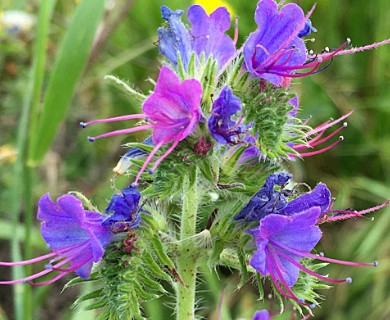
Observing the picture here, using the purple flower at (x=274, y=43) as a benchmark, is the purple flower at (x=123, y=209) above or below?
below

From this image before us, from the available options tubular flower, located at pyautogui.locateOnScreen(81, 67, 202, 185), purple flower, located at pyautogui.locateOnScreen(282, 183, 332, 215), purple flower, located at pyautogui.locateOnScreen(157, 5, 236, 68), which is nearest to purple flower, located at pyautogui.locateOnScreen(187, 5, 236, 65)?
purple flower, located at pyautogui.locateOnScreen(157, 5, 236, 68)

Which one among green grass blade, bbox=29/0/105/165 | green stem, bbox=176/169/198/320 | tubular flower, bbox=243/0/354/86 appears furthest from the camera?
green grass blade, bbox=29/0/105/165

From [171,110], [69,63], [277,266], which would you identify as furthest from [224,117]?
[69,63]

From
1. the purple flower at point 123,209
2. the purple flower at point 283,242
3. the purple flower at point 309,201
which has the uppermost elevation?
the purple flower at point 123,209

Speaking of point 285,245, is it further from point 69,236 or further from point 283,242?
point 69,236

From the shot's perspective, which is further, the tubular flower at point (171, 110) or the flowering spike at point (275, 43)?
the flowering spike at point (275, 43)

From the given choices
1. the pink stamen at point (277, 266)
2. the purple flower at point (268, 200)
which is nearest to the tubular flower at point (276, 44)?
the purple flower at point (268, 200)

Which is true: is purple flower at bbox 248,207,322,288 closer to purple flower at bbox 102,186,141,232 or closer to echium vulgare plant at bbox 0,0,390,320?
echium vulgare plant at bbox 0,0,390,320

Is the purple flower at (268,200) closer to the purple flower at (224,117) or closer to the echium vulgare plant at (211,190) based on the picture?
the echium vulgare plant at (211,190)
